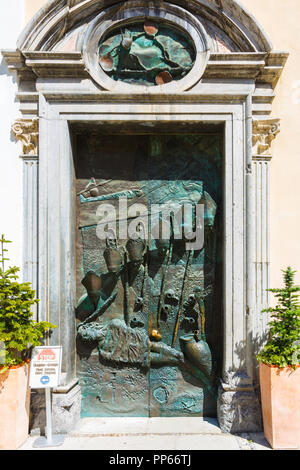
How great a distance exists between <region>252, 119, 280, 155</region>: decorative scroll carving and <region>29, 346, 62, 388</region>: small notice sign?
289cm

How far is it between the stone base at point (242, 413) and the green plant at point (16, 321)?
6.47 ft

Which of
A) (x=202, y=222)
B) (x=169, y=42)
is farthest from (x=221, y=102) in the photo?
(x=202, y=222)

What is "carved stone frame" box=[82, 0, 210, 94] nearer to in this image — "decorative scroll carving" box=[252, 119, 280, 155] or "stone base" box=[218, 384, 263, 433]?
"decorative scroll carving" box=[252, 119, 280, 155]

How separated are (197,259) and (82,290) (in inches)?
52.8

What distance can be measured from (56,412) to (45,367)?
25.2 inches

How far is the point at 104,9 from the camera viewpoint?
14.7 feet

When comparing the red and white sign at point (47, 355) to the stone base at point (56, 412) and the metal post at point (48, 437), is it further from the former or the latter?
the stone base at point (56, 412)

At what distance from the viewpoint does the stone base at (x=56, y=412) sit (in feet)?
14.0

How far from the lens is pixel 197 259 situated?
4688 mm

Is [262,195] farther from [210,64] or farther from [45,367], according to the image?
[45,367]

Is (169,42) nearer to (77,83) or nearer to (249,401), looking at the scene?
(77,83)

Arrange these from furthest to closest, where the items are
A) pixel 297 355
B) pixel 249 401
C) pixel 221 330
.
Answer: pixel 221 330 → pixel 249 401 → pixel 297 355

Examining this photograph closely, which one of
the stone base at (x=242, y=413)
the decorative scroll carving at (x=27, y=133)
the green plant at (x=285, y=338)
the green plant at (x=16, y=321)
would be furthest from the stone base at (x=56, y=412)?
the decorative scroll carving at (x=27, y=133)

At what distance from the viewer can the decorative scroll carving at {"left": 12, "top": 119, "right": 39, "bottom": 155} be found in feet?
14.6
